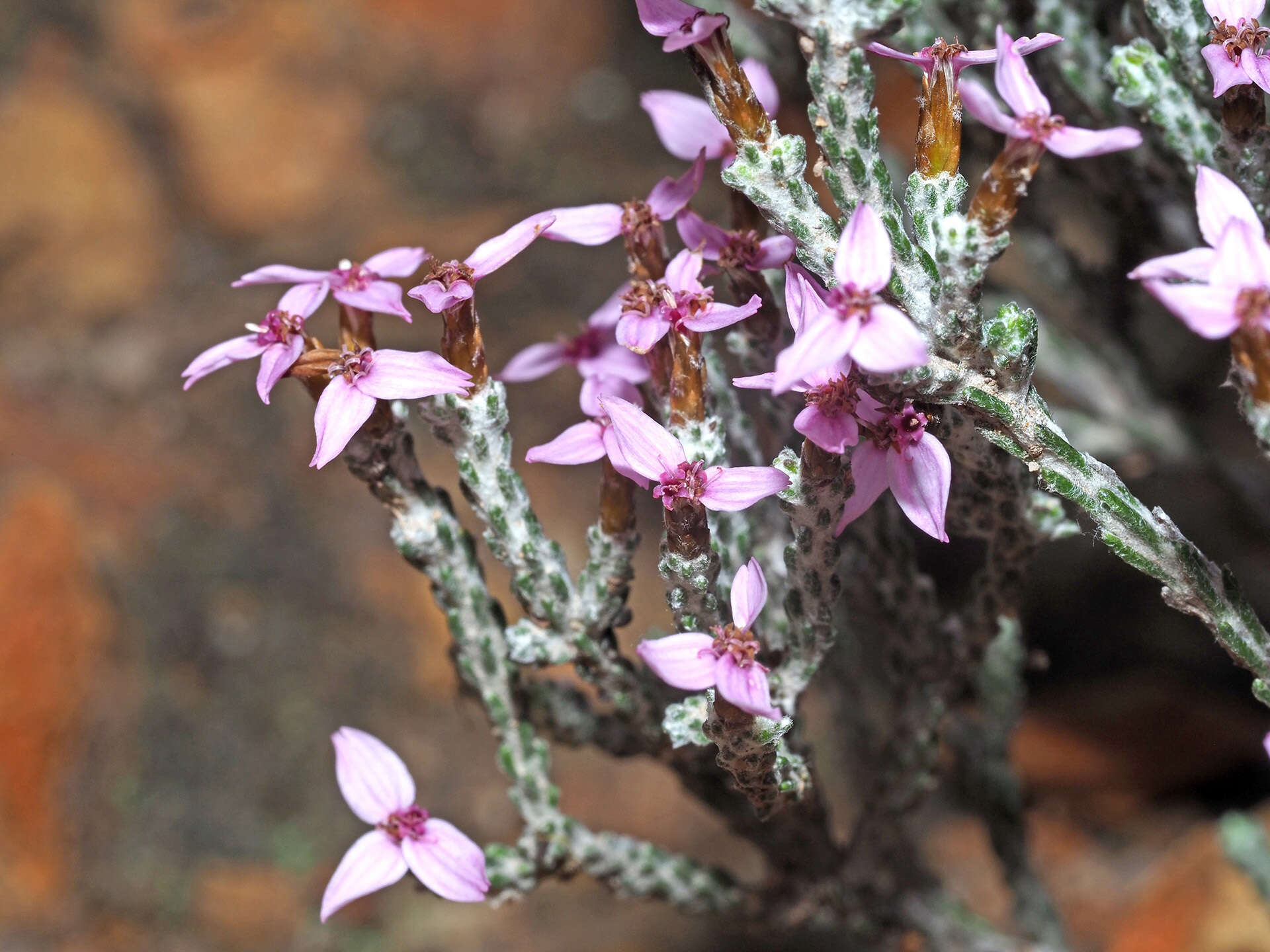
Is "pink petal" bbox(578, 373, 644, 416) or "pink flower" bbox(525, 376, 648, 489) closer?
"pink flower" bbox(525, 376, 648, 489)

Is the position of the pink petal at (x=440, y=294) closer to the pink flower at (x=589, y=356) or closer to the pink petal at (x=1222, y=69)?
the pink flower at (x=589, y=356)

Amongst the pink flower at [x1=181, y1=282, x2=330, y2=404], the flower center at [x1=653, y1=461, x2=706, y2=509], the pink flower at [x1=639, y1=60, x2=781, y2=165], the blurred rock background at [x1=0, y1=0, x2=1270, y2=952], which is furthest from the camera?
the blurred rock background at [x1=0, y1=0, x2=1270, y2=952]

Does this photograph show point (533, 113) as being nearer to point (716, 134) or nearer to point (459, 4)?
point (459, 4)

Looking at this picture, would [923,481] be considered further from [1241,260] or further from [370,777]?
[370,777]

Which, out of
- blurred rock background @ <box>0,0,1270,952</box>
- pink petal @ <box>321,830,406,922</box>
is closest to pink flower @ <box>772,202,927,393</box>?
pink petal @ <box>321,830,406,922</box>

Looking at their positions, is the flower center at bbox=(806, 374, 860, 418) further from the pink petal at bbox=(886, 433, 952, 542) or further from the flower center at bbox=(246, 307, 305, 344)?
the flower center at bbox=(246, 307, 305, 344)

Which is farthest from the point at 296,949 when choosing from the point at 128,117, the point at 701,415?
the point at 128,117

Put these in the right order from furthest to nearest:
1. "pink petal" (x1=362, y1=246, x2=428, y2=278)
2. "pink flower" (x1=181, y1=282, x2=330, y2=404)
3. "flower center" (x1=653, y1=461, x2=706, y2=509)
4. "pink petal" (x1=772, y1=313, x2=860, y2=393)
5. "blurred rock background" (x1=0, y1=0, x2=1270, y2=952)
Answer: "blurred rock background" (x1=0, y1=0, x2=1270, y2=952) < "pink petal" (x1=362, y1=246, x2=428, y2=278) < "pink flower" (x1=181, y1=282, x2=330, y2=404) < "flower center" (x1=653, y1=461, x2=706, y2=509) < "pink petal" (x1=772, y1=313, x2=860, y2=393)

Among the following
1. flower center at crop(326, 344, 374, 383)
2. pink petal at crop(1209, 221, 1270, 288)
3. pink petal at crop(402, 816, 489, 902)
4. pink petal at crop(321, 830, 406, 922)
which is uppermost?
flower center at crop(326, 344, 374, 383)

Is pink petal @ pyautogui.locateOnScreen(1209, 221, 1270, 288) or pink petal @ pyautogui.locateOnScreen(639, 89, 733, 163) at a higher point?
pink petal @ pyautogui.locateOnScreen(639, 89, 733, 163)
